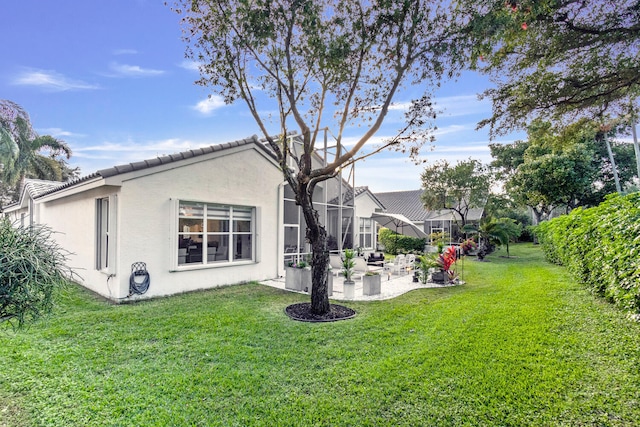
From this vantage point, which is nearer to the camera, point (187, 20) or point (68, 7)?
point (187, 20)

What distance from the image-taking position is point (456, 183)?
25.9m

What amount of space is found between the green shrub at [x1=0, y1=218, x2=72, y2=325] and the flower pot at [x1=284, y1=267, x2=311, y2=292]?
25.0ft

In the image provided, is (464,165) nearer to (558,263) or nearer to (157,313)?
(558,263)

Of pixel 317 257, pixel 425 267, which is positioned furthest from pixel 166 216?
pixel 425 267

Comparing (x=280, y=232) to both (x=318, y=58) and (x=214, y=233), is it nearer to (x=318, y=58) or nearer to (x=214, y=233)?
(x=214, y=233)

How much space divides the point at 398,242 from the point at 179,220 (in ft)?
61.7

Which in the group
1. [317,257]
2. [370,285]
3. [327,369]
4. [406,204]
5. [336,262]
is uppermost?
[406,204]

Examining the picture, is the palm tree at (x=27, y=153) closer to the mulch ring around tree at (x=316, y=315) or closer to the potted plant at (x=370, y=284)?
the mulch ring around tree at (x=316, y=315)

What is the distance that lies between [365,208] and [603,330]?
17.3 m

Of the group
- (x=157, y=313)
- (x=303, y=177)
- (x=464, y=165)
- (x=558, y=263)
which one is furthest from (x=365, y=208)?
(x=157, y=313)

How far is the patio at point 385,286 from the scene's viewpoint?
9.85 m

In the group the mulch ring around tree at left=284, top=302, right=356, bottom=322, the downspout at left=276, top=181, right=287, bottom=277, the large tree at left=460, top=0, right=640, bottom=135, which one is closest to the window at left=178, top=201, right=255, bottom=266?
the downspout at left=276, top=181, right=287, bottom=277

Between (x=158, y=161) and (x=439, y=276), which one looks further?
(x=439, y=276)

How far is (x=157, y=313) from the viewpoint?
748 centimetres
